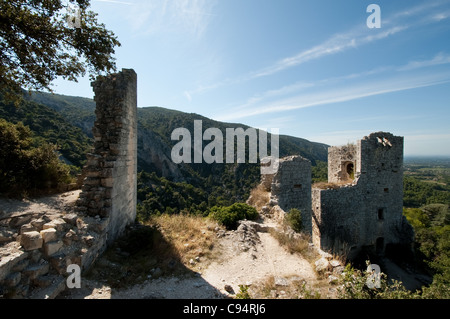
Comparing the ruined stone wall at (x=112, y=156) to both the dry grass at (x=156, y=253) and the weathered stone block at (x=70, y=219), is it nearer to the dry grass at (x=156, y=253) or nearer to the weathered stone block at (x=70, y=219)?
the weathered stone block at (x=70, y=219)

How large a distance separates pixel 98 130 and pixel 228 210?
5147mm

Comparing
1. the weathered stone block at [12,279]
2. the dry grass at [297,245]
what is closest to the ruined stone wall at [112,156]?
the weathered stone block at [12,279]

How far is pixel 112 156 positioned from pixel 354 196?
40.3 feet

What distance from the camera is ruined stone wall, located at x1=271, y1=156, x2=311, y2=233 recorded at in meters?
9.11

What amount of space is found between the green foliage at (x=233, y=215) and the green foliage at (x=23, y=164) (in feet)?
17.1

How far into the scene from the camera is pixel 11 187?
202 inches

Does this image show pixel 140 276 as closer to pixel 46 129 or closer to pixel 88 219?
pixel 88 219

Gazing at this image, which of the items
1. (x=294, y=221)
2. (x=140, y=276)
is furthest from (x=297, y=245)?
(x=140, y=276)

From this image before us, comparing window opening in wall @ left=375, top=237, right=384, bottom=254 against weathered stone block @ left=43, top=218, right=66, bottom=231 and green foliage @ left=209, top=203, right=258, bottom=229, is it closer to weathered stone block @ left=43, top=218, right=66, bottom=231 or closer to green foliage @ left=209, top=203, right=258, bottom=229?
green foliage @ left=209, top=203, right=258, bottom=229

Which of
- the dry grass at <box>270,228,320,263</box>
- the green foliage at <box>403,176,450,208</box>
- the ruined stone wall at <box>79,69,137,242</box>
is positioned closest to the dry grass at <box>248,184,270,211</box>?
the dry grass at <box>270,228,320,263</box>

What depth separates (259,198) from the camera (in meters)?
10.1

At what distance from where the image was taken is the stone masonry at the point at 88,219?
121 inches
